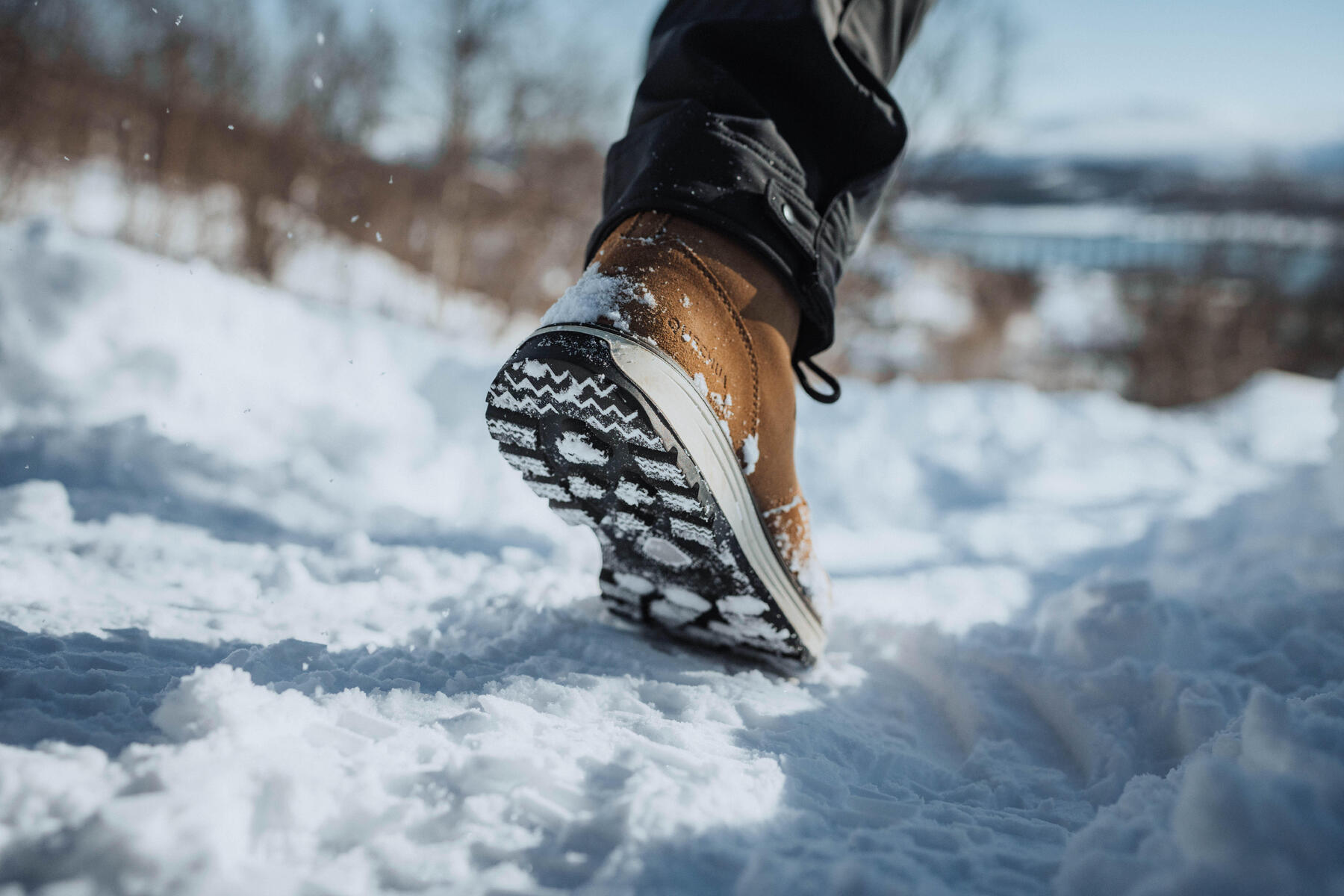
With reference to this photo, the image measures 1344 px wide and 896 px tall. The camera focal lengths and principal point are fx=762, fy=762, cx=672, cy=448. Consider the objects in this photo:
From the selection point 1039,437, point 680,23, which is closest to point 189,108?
point 680,23

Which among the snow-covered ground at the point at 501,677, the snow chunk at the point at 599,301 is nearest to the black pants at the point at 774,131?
the snow chunk at the point at 599,301

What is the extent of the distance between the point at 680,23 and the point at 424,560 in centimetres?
93

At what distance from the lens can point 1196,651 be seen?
110 centimetres

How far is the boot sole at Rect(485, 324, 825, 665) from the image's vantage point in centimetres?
80

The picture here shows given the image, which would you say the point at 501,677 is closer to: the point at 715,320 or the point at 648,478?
the point at 648,478

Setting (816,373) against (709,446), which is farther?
(816,373)

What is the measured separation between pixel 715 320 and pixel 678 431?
19 centimetres

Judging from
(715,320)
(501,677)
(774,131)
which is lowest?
(501,677)

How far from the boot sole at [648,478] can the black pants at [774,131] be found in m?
0.26

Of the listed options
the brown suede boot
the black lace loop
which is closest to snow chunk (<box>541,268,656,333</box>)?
the brown suede boot

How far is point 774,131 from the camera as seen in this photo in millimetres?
1003

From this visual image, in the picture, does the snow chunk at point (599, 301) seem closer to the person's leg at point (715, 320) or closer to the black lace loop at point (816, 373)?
the person's leg at point (715, 320)

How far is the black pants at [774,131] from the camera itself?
96cm

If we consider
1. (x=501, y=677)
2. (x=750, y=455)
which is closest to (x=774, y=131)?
(x=750, y=455)
